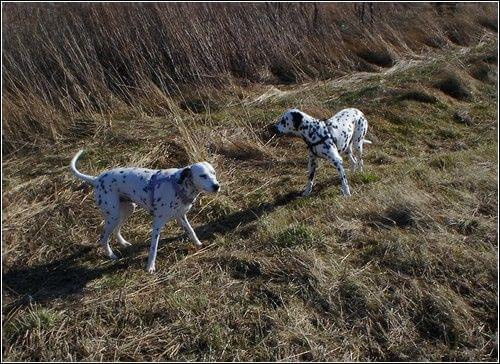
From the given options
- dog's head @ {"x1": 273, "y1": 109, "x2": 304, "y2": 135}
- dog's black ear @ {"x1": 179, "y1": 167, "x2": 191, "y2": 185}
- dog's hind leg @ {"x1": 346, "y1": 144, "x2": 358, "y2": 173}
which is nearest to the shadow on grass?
dog's black ear @ {"x1": 179, "y1": 167, "x2": 191, "y2": 185}

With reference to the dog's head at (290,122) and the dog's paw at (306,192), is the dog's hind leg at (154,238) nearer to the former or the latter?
the dog's head at (290,122)

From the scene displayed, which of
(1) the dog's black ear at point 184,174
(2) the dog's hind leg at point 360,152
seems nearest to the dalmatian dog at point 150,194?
(1) the dog's black ear at point 184,174

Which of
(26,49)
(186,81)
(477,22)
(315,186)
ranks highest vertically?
(26,49)

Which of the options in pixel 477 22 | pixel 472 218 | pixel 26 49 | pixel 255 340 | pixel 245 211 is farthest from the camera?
pixel 477 22

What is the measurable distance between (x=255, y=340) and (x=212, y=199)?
239 cm

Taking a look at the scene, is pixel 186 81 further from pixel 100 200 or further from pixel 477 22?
pixel 477 22

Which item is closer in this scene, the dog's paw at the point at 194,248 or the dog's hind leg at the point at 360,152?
the dog's paw at the point at 194,248

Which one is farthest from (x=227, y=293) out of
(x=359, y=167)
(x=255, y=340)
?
(x=359, y=167)

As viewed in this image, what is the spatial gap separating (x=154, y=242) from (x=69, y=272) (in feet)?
3.07

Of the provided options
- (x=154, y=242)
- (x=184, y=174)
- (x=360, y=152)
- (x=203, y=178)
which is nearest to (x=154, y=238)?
(x=154, y=242)

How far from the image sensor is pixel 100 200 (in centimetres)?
550

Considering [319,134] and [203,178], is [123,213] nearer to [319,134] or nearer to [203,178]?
[203,178]

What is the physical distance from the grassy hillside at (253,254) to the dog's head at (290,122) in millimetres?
883

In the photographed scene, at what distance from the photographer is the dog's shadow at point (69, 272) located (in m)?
5.21
